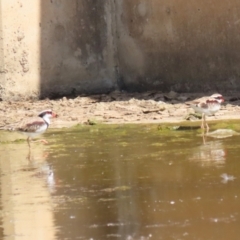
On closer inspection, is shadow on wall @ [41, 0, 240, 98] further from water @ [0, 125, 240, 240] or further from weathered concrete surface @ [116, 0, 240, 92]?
water @ [0, 125, 240, 240]

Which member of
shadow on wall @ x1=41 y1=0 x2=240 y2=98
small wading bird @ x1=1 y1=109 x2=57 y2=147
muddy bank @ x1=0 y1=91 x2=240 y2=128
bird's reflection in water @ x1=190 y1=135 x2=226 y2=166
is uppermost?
shadow on wall @ x1=41 y1=0 x2=240 y2=98

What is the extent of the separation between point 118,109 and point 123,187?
5.39 m

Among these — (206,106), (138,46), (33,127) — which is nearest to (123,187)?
(33,127)

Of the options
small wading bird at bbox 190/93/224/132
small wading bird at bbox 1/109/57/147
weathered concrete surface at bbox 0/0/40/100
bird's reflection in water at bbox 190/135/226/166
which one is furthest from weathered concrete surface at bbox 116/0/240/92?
small wading bird at bbox 1/109/57/147

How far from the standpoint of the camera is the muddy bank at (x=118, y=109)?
11.5 meters

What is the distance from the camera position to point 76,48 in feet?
46.0

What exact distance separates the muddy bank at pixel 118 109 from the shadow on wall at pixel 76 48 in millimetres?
405

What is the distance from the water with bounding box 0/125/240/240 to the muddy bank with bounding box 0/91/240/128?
4.76ft

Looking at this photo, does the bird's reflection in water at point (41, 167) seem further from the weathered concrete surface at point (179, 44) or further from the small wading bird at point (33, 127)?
the weathered concrete surface at point (179, 44)

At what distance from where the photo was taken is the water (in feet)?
18.6

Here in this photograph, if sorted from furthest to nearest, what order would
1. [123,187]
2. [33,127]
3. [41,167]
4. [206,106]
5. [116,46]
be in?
[116,46] < [206,106] < [33,127] < [41,167] < [123,187]

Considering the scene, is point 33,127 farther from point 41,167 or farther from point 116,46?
point 116,46

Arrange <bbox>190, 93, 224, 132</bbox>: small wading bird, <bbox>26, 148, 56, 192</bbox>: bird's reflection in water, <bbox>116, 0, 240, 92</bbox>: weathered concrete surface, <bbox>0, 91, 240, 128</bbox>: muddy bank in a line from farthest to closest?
<bbox>116, 0, 240, 92</bbox>: weathered concrete surface
<bbox>0, 91, 240, 128</bbox>: muddy bank
<bbox>190, 93, 224, 132</bbox>: small wading bird
<bbox>26, 148, 56, 192</bbox>: bird's reflection in water

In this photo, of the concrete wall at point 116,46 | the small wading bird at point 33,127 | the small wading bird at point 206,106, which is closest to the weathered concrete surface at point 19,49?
the concrete wall at point 116,46
